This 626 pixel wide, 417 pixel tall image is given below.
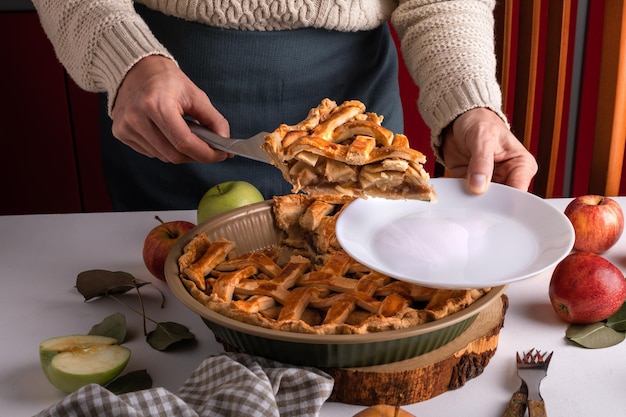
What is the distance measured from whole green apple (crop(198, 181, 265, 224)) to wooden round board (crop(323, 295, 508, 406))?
16.9 inches

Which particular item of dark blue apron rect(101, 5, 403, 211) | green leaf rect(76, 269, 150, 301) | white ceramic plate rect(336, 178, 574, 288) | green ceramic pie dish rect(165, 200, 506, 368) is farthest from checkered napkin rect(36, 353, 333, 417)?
dark blue apron rect(101, 5, 403, 211)

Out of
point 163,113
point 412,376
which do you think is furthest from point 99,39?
point 412,376

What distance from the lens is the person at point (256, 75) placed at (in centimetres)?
108

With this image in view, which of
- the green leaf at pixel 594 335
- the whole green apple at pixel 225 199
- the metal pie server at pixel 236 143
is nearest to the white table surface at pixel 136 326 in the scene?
the green leaf at pixel 594 335

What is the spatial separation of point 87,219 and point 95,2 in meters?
0.37

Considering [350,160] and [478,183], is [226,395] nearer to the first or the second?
[350,160]

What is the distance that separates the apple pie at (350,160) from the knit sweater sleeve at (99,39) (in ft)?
1.08

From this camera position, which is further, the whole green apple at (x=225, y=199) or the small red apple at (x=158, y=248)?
Answer: the whole green apple at (x=225, y=199)

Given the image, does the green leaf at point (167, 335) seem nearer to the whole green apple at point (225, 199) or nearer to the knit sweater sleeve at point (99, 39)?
the whole green apple at point (225, 199)

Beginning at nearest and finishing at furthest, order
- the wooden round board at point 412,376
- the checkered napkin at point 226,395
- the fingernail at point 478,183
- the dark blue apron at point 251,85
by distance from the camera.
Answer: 1. the checkered napkin at point 226,395
2. the wooden round board at point 412,376
3. the fingernail at point 478,183
4. the dark blue apron at point 251,85

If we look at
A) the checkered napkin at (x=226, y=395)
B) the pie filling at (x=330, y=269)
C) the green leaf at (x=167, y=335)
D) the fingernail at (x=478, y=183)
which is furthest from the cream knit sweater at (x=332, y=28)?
the checkered napkin at (x=226, y=395)

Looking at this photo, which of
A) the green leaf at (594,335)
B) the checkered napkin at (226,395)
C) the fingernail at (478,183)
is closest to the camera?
the checkered napkin at (226,395)

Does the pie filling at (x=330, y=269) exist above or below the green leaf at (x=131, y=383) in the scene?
above

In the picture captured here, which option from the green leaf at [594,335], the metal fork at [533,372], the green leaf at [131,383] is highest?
the metal fork at [533,372]
